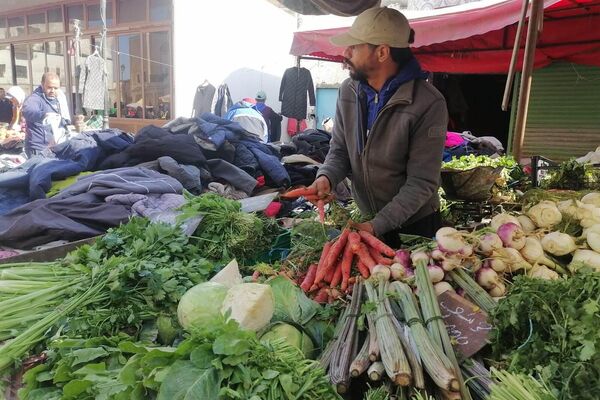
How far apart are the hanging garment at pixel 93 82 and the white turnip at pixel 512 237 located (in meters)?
9.30

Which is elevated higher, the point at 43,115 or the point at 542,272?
the point at 43,115

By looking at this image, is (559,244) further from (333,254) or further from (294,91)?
Result: (294,91)

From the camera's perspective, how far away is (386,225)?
95.3 inches

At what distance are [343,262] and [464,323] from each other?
67 cm

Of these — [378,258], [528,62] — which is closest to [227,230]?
[378,258]

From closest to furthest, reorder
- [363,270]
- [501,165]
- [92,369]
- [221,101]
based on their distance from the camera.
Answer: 1. [92,369]
2. [363,270]
3. [501,165]
4. [221,101]

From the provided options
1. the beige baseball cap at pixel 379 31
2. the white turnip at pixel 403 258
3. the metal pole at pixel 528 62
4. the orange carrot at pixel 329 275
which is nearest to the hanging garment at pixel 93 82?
the metal pole at pixel 528 62

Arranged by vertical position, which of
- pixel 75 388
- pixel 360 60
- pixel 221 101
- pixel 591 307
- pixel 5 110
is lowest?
pixel 75 388

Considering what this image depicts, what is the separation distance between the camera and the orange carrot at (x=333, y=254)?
2076mm

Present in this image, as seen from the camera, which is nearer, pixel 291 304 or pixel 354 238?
pixel 291 304

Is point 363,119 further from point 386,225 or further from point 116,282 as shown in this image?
point 116,282

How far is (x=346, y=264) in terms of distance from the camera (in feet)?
6.88

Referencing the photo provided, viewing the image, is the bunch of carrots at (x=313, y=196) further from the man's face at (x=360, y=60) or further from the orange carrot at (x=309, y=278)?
the man's face at (x=360, y=60)

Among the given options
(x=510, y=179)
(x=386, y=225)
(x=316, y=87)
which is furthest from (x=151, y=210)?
A: (x=316, y=87)
